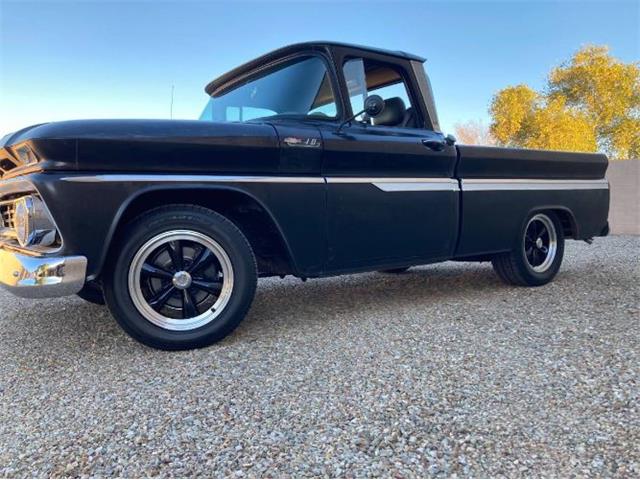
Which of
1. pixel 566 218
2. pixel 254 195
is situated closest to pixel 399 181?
pixel 254 195

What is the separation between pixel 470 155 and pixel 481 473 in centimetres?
280

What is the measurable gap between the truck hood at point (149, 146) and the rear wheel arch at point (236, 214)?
0.47 ft

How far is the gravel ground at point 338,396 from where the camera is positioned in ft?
4.96

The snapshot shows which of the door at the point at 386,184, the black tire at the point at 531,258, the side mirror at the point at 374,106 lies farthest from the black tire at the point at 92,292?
the black tire at the point at 531,258

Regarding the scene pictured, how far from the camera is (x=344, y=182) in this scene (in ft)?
10.1

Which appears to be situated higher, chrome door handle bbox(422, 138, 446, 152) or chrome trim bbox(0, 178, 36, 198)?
chrome door handle bbox(422, 138, 446, 152)

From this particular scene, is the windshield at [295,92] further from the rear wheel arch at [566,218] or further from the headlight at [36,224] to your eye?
the rear wheel arch at [566,218]

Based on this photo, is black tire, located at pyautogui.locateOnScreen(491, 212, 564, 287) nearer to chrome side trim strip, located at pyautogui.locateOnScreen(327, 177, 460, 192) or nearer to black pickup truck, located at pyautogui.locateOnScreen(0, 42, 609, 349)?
black pickup truck, located at pyautogui.locateOnScreen(0, 42, 609, 349)

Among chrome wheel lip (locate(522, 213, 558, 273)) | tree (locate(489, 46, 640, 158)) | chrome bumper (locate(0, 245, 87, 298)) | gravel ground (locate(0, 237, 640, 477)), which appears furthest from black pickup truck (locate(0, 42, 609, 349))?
tree (locate(489, 46, 640, 158))

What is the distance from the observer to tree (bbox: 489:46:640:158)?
22453 mm

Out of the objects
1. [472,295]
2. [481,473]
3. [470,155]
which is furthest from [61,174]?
[472,295]

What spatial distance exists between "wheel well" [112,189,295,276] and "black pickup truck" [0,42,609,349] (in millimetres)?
11

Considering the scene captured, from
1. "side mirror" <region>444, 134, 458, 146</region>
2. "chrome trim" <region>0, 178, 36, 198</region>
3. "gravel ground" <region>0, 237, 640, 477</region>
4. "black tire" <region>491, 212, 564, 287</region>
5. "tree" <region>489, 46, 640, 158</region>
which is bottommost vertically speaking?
"gravel ground" <region>0, 237, 640, 477</region>

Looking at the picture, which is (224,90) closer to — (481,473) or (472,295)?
(472,295)
